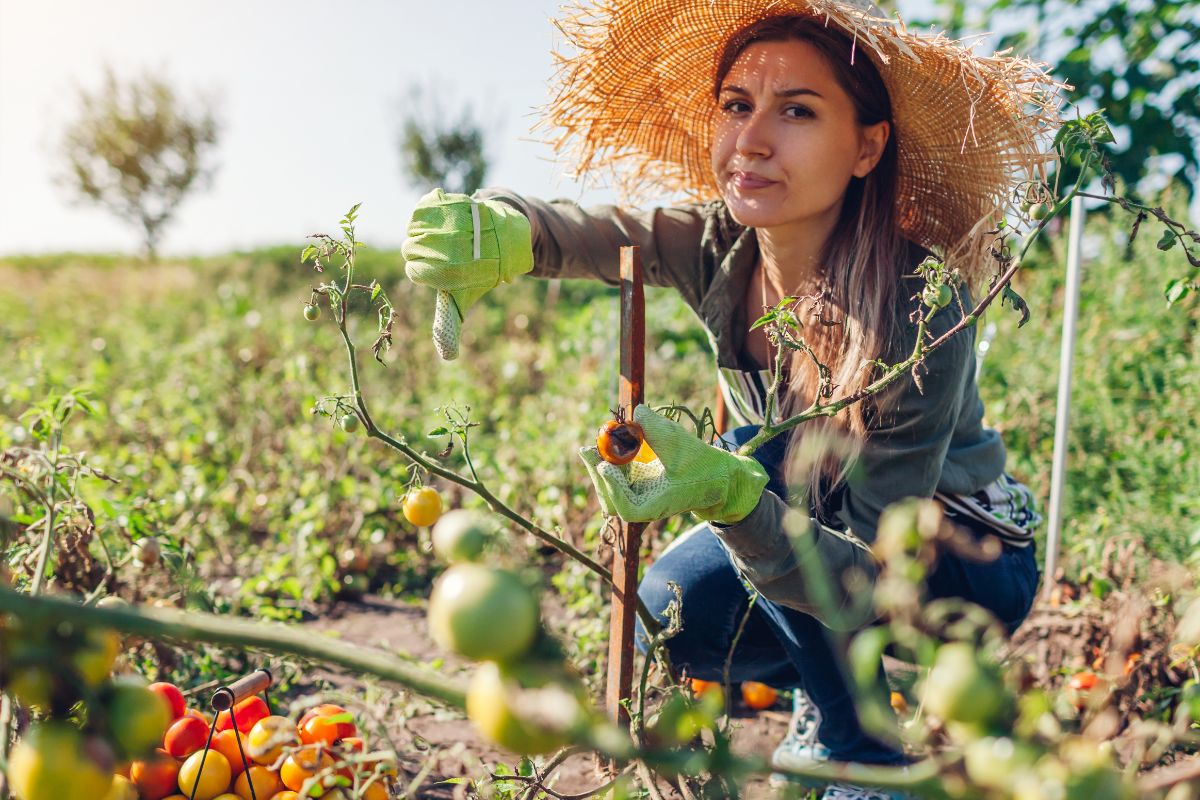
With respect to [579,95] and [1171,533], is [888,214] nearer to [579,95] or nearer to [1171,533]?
[579,95]

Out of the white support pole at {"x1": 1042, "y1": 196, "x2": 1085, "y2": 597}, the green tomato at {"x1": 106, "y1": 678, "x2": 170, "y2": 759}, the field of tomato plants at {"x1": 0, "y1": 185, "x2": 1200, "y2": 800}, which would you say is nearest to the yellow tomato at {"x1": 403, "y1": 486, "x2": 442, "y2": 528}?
the field of tomato plants at {"x1": 0, "y1": 185, "x2": 1200, "y2": 800}

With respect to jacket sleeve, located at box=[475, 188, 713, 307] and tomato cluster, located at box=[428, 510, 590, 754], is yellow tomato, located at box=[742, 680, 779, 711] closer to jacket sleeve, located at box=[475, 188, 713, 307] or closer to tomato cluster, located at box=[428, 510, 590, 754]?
jacket sleeve, located at box=[475, 188, 713, 307]

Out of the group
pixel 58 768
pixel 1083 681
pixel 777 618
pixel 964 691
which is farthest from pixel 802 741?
pixel 58 768

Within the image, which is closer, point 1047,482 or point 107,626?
point 107,626

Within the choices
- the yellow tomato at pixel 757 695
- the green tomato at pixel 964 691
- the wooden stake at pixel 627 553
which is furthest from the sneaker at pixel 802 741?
the green tomato at pixel 964 691

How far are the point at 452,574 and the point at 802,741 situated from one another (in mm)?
1631

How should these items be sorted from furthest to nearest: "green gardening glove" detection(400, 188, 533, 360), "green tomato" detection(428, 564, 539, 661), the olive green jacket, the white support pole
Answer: the white support pole
"green gardening glove" detection(400, 188, 533, 360)
the olive green jacket
"green tomato" detection(428, 564, 539, 661)

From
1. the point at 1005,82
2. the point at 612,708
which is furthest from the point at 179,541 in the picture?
the point at 1005,82

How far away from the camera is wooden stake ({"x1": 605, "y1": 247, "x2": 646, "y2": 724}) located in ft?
4.34

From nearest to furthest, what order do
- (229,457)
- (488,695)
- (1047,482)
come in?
(488,695) < (1047,482) < (229,457)

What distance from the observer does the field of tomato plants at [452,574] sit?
1.81 ft

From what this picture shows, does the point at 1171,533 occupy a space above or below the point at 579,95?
below

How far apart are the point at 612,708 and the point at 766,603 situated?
1.65ft

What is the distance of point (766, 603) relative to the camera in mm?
1729
